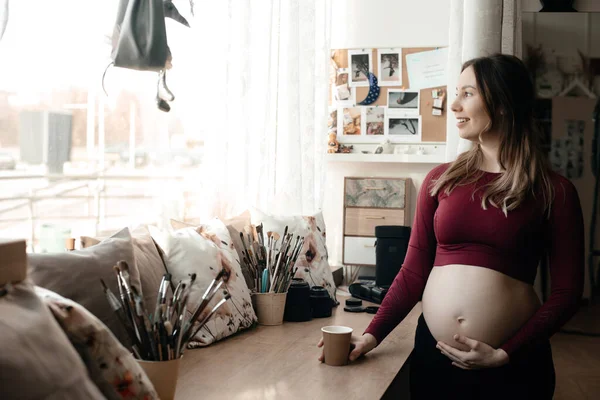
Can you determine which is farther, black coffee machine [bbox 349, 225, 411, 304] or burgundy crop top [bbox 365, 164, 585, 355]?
black coffee machine [bbox 349, 225, 411, 304]

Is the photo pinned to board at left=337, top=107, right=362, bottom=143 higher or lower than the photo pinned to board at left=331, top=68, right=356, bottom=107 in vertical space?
lower

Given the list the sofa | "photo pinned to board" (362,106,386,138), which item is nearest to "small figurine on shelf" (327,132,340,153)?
"photo pinned to board" (362,106,386,138)

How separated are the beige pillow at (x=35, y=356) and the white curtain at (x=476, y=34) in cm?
232

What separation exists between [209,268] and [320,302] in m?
0.62

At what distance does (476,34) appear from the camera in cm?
294

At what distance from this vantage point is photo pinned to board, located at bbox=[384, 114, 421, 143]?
3.80 meters

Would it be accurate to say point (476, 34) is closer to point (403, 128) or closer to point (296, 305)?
point (403, 128)

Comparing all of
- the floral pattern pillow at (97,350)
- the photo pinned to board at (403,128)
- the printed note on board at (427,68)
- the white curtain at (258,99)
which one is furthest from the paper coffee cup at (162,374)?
the printed note on board at (427,68)

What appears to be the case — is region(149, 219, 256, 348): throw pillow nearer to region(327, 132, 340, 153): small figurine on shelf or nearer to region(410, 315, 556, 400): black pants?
region(410, 315, 556, 400): black pants

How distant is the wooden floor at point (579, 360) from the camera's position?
279cm

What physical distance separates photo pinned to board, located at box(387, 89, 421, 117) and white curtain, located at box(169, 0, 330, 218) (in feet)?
1.50

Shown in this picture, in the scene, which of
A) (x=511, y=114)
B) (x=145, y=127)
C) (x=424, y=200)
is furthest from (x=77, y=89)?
(x=511, y=114)

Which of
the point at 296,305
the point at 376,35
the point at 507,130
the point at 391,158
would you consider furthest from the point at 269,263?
the point at 376,35

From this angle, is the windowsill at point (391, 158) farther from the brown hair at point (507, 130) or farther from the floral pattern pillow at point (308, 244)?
the brown hair at point (507, 130)
